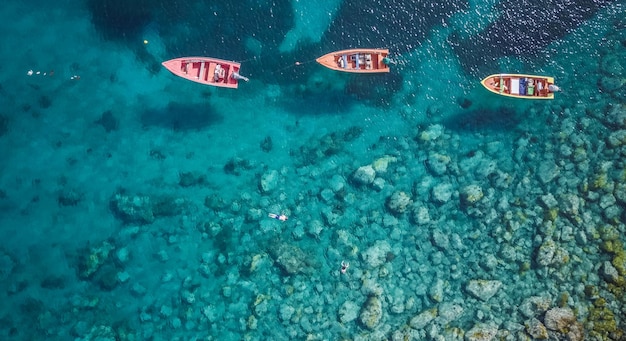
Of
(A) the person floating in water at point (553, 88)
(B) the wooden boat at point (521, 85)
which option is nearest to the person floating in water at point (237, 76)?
(B) the wooden boat at point (521, 85)

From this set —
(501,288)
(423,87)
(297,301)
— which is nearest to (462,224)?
(501,288)

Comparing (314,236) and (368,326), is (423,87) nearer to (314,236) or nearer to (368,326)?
(314,236)

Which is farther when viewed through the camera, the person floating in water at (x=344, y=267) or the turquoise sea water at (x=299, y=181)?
the person floating in water at (x=344, y=267)

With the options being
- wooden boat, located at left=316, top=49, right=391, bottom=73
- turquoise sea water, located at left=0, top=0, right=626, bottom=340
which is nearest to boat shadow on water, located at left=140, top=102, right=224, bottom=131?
turquoise sea water, located at left=0, top=0, right=626, bottom=340

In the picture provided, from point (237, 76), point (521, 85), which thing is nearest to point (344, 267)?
point (237, 76)

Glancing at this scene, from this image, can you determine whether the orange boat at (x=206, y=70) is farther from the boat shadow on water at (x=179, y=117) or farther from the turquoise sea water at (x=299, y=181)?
the boat shadow on water at (x=179, y=117)

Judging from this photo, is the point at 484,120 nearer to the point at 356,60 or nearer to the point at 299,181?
the point at 356,60

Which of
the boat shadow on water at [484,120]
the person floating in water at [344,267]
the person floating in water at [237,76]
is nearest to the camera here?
the person floating in water at [344,267]
